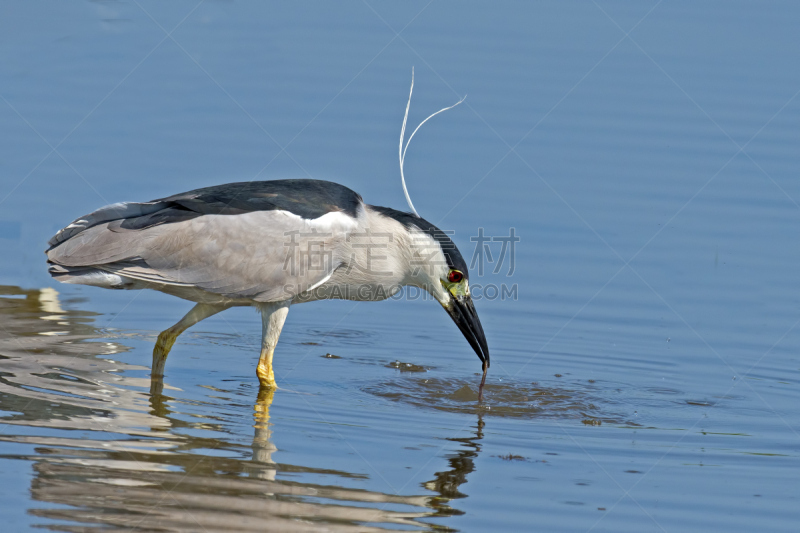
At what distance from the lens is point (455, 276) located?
7730 mm

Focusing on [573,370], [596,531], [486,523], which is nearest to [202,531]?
[486,523]

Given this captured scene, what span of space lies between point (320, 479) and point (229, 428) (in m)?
1.03

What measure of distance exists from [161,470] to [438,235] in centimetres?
306

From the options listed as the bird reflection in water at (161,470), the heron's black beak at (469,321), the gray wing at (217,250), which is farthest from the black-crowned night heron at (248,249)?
the bird reflection in water at (161,470)

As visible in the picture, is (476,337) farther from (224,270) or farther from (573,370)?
(224,270)

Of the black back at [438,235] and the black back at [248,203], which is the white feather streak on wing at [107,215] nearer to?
the black back at [248,203]

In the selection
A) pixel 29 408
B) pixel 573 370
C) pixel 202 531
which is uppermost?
pixel 573 370

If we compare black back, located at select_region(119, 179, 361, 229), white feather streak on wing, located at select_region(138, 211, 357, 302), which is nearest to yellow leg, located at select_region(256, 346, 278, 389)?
white feather streak on wing, located at select_region(138, 211, 357, 302)

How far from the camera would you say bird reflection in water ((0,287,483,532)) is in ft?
16.4

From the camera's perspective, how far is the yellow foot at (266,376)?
7.39m

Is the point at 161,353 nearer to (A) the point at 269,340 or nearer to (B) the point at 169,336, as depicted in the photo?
(B) the point at 169,336

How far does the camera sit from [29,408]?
640 cm

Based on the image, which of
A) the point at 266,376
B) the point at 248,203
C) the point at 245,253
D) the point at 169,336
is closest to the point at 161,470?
the point at 266,376

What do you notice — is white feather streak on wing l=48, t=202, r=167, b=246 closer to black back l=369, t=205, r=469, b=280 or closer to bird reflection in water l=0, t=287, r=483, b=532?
bird reflection in water l=0, t=287, r=483, b=532
